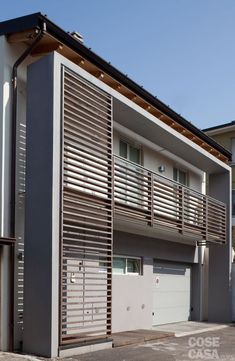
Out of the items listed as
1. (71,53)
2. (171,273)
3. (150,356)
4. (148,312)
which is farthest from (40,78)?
(171,273)

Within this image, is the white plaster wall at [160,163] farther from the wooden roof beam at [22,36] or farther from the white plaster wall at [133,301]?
the wooden roof beam at [22,36]

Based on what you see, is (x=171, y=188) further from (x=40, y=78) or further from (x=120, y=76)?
(x=40, y=78)

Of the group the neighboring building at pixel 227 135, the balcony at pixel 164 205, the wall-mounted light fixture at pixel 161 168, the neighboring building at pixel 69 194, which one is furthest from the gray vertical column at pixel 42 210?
the neighboring building at pixel 227 135

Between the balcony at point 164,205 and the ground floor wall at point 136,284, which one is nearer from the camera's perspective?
the balcony at point 164,205

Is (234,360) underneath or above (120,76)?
underneath

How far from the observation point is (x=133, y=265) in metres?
16.1

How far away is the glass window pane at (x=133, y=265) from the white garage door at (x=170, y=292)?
1272 millimetres

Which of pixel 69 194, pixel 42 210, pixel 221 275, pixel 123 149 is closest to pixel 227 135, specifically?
pixel 221 275

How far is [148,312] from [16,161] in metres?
7.20

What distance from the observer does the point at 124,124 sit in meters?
15.6

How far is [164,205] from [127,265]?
2.46 meters

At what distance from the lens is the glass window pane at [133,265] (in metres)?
15.8

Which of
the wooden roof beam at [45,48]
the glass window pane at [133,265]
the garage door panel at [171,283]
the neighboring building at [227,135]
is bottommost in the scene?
the garage door panel at [171,283]

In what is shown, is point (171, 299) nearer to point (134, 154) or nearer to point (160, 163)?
point (160, 163)
